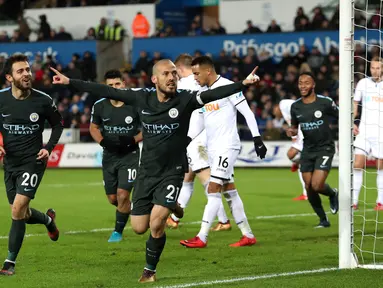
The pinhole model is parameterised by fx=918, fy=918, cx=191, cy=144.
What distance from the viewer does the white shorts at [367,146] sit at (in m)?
14.9

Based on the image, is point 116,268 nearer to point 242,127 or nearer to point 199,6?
point 242,127

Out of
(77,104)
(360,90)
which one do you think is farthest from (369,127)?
(77,104)

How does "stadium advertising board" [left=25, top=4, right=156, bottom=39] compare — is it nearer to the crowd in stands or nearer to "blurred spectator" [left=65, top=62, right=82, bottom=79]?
the crowd in stands

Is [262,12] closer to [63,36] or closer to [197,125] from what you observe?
[63,36]

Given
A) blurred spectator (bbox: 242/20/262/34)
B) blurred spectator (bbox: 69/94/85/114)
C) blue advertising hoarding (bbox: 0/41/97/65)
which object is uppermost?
blurred spectator (bbox: 242/20/262/34)

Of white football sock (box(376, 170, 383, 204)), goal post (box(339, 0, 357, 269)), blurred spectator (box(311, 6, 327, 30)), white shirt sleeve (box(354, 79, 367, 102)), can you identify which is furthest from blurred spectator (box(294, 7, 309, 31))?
goal post (box(339, 0, 357, 269))

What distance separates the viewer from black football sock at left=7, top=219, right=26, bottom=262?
354 inches

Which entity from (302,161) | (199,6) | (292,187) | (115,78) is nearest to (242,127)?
(292,187)

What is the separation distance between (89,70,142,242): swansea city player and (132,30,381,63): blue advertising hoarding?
16.6 m

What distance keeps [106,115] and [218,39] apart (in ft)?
60.3

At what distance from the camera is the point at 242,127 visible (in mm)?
26328

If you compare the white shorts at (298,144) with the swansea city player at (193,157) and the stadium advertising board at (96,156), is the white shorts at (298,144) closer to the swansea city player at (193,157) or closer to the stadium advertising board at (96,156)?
the swansea city player at (193,157)

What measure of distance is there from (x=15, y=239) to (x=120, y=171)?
2.89 m

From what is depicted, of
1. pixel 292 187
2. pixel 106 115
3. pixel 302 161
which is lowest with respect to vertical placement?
pixel 292 187
